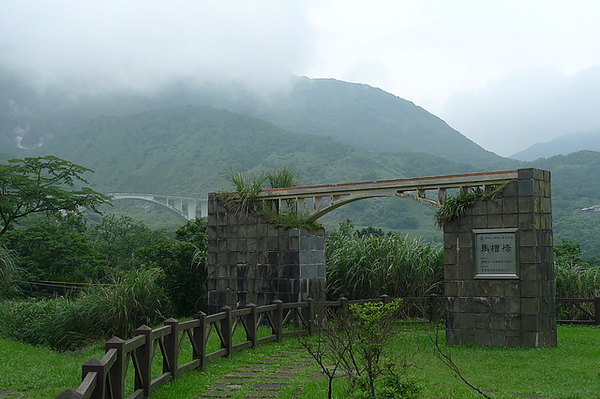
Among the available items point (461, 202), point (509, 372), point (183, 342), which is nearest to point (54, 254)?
point (183, 342)

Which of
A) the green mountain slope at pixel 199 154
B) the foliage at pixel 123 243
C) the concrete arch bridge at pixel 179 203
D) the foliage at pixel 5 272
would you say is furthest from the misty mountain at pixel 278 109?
the foliage at pixel 5 272

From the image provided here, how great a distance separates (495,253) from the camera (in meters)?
11.8

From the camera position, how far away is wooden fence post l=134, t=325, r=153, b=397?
25.6ft

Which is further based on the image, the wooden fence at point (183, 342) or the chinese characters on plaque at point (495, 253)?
the chinese characters on plaque at point (495, 253)

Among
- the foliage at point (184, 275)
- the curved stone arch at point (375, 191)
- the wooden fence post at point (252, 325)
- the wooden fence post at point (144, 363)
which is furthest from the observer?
the foliage at point (184, 275)

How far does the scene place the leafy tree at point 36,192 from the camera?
23.8 meters

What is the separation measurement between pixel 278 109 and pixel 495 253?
142050mm

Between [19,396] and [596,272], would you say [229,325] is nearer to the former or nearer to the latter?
[19,396]

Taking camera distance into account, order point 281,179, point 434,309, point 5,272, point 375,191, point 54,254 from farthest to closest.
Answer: point 54,254 → point 5,272 → point 281,179 → point 434,309 → point 375,191

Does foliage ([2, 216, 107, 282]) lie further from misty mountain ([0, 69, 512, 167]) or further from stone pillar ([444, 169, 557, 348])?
misty mountain ([0, 69, 512, 167])

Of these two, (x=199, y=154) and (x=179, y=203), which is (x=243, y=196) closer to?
(x=179, y=203)

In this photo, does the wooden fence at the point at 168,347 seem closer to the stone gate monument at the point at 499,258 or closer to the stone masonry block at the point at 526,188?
the stone gate monument at the point at 499,258

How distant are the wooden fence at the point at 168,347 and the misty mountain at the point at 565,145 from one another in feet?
463

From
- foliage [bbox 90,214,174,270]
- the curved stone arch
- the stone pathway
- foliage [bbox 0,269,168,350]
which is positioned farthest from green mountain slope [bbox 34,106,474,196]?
the stone pathway
